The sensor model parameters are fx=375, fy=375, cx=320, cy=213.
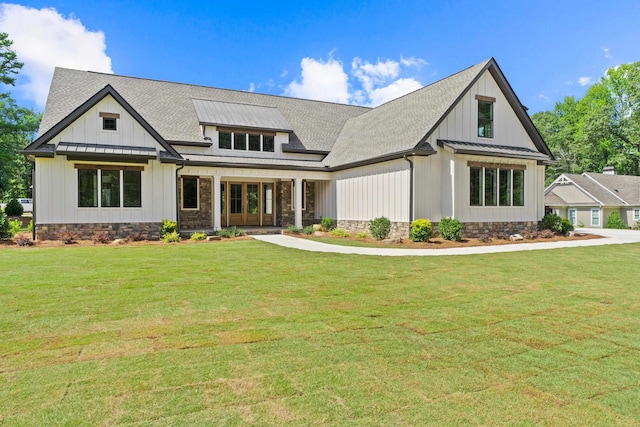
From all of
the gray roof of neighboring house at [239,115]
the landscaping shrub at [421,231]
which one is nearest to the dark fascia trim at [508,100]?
the landscaping shrub at [421,231]

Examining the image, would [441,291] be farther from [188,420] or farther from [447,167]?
[447,167]

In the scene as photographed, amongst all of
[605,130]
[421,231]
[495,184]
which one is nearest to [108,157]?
[421,231]

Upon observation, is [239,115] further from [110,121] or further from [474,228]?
[474,228]

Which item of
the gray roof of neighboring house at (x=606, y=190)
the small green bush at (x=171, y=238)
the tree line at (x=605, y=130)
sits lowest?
the small green bush at (x=171, y=238)

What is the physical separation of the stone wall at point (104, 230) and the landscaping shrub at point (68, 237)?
126mm

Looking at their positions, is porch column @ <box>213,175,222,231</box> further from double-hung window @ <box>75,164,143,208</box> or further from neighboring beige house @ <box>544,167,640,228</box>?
neighboring beige house @ <box>544,167,640,228</box>

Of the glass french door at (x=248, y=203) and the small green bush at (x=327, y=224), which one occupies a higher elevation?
the glass french door at (x=248, y=203)

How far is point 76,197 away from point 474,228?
15377 millimetres

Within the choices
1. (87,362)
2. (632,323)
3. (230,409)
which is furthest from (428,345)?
(87,362)

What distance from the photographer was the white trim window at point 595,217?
1212 inches

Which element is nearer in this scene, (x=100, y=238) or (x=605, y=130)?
(x=100, y=238)

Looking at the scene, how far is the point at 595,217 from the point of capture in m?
31.0

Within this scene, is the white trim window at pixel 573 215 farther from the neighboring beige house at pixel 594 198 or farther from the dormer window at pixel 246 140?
the dormer window at pixel 246 140

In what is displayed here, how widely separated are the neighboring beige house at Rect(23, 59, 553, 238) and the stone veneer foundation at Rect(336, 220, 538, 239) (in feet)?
0.24
